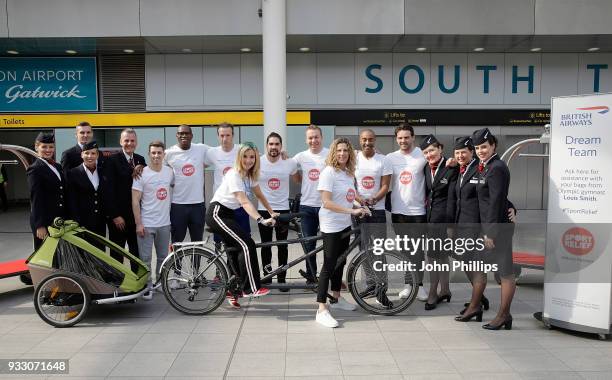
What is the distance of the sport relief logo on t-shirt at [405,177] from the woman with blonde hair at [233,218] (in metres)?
1.52

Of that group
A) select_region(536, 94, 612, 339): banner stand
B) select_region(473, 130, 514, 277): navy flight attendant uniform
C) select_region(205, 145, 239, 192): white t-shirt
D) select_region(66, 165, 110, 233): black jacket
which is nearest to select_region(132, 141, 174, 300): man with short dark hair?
select_region(66, 165, 110, 233): black jacket

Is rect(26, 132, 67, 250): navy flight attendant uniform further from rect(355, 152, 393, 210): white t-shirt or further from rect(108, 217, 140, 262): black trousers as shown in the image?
rect(355, 152, 393, 210): white t-shirt

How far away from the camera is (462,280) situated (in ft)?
21.4

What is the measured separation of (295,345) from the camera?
4.32 meters

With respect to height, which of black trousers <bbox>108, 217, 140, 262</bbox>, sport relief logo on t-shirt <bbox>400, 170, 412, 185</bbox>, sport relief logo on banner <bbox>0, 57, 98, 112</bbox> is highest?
sport relief logo on banner <bbox>0, 57, 98, 112</bbox>

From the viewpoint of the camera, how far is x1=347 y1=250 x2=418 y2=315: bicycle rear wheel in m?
5.03

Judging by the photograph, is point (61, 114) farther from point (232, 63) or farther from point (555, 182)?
point (555, 182)

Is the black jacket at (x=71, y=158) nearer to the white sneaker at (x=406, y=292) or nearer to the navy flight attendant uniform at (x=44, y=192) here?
the navy flight attendant uniform at (x=44, y=192)

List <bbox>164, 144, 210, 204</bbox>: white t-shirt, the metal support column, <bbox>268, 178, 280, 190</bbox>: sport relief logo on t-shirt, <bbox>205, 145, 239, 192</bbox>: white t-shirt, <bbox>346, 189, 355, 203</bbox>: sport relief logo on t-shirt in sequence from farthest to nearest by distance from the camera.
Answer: the metal support column → <bbox>205, 145, 239, 192</bbox>: white t-shirt → <bbox>268, 178, 280, 190</bbox>: sport relief logo on t-shirt → <bbox>164, 144, 210, 204</bbox>: white t-shirt → <bbox>346, 189, 355, 203</bbox>: sport relief logo on t-shirt

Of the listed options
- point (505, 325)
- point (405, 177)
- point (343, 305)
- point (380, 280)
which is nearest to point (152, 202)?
point (343, 305)

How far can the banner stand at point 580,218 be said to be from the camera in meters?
4.26

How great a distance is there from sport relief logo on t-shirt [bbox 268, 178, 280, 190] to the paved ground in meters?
1.39

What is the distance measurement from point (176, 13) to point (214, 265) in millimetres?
8136

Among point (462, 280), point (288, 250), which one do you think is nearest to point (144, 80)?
point (288, 250)
